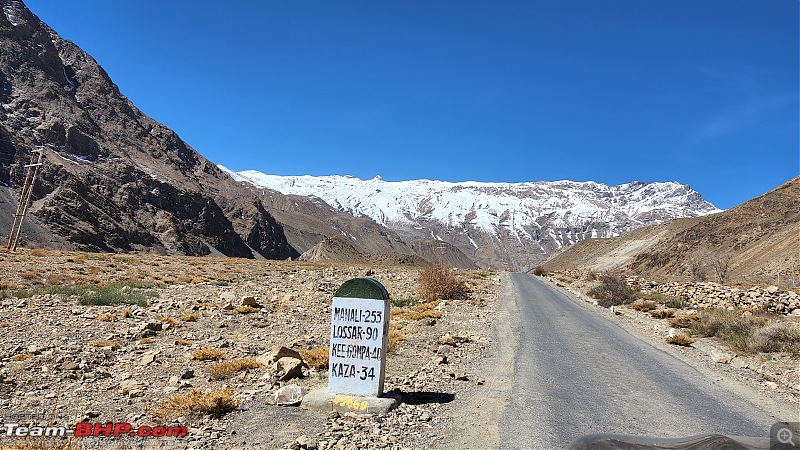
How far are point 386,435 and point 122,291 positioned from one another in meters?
17.9

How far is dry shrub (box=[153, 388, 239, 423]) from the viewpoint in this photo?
702 cm

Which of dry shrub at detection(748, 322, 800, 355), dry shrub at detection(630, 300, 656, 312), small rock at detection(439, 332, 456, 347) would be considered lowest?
small rock at detection(439, 332, 456, 347)

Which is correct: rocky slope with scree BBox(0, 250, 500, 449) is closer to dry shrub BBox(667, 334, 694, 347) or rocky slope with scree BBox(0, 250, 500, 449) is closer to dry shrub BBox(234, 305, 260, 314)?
dry shrub BBox(234, 305, 260, 314)

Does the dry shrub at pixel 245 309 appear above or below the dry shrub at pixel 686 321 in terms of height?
below

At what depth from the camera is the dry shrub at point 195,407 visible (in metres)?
7.02

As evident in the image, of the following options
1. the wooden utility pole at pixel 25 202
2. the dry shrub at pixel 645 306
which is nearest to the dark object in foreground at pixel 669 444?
the dry shrub at pixel 645 306

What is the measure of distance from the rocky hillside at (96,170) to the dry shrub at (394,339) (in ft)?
248

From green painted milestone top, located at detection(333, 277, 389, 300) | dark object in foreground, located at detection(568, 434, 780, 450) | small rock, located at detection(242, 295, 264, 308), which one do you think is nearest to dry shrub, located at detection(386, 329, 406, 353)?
green painted milestone top, located at detection(333, 277, 389, 300)

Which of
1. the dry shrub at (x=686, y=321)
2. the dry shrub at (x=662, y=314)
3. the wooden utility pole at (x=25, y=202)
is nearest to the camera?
the dry shrub at (x=686, y=321)

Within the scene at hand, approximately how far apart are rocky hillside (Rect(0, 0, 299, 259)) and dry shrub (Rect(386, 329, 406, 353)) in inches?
2975

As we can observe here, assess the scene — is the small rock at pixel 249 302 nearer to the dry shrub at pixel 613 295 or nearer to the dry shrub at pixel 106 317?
the dry shrub at pixel 106 317

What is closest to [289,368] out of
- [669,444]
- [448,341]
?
[448,341]

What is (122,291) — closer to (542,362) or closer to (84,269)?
(84,269)

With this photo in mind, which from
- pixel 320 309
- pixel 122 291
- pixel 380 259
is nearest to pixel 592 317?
pixel 320 309
